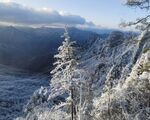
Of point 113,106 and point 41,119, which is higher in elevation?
point 113,106

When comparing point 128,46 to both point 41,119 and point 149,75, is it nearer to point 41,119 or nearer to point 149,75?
Result: point 149,75

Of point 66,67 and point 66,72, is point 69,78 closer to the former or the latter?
point 66,72

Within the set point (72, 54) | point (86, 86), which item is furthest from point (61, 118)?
point (72, 54)

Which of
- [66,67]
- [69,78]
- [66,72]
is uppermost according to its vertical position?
[66,67]

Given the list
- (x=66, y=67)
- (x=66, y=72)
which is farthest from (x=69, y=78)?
(x=66, y=67)

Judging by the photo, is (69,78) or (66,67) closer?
(69,78)

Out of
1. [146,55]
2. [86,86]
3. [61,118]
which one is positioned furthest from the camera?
[61,118]

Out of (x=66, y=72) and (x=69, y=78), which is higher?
(x=66, y=72)

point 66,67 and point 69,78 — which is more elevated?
point 66,67
